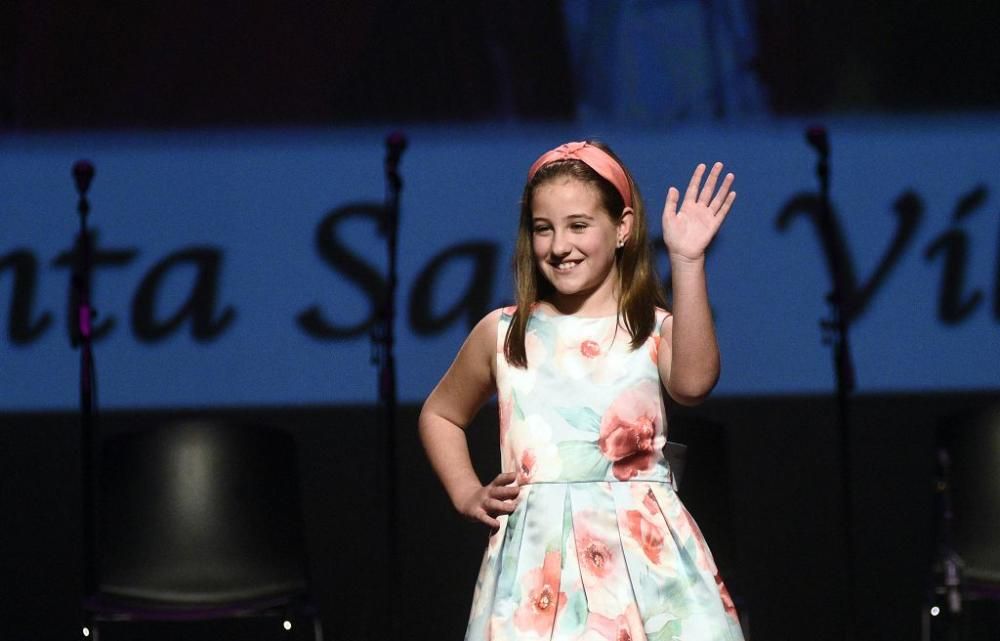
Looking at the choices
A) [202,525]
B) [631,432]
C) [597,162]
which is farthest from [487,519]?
[202,525]

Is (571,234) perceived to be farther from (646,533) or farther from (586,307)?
(646,533)

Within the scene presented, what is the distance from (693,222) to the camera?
82.1 inches

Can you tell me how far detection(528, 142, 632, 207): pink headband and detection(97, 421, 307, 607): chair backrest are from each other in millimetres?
1605

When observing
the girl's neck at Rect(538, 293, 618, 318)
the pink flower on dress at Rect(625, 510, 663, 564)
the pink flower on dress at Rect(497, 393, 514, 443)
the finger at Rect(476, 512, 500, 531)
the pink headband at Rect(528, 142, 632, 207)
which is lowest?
the pink flower on dress at Rect(625, 510, 663, 564)

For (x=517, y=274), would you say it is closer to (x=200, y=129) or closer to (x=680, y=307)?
(x=680, y=307)

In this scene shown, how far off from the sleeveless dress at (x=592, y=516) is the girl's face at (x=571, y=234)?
0.28 feet

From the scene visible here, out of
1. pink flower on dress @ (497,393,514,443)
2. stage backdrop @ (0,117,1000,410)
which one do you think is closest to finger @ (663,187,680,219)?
pink flower on dress @ (497,393,514,443)

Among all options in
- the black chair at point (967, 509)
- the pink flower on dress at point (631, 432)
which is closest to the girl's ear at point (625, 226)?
the pink flower on dress at point (631, 432)

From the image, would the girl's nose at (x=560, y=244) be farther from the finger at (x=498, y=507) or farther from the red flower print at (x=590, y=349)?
the finger at (x=498, y=507)

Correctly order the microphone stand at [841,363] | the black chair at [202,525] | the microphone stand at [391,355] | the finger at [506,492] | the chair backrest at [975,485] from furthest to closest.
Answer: the microphone stand at [841,363], the microphone stand at [391,355], the chair backrest at [975,485], the black chair at [202,525], the finger at [506,492]

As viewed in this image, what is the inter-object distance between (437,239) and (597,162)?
1.99 m

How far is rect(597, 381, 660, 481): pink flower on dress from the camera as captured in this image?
2141 mm

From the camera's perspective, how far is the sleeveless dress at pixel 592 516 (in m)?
2.05

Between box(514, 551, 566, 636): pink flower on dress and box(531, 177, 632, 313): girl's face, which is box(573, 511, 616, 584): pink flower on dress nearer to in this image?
box(514, 551, 566, 636): pink flower on dress
